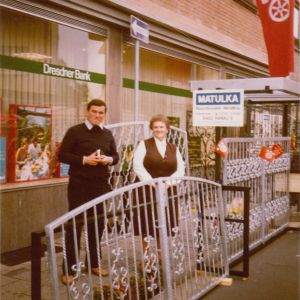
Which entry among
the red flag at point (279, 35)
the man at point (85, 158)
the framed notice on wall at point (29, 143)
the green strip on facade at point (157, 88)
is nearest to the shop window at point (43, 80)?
the framed notice on wall at point (29, 143)

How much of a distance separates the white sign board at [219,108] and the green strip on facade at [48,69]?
2.06m

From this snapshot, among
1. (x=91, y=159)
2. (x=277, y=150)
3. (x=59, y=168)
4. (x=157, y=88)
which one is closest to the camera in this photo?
(x=91, y=159)

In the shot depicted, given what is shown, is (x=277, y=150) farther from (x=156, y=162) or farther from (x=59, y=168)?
(x=59, y=168)

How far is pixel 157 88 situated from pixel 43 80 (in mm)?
3189

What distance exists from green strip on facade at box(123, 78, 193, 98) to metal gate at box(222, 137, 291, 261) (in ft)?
8.53

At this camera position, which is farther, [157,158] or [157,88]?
[157,88]

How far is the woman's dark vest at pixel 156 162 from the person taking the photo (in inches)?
Result: 213

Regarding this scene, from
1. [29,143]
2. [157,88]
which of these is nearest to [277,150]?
[157,88]

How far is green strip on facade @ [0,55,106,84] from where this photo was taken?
6098mm

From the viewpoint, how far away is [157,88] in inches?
367

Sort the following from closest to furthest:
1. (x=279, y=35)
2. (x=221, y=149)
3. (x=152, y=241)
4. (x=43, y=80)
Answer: (x=152, y=241) < (x=221, y=149) < (x=43, y=80) < (x=279, y=35)

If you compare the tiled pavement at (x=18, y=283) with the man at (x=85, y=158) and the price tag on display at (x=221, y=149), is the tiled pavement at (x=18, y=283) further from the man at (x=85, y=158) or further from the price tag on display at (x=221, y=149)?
the price tag on display at (x=221, y=149)

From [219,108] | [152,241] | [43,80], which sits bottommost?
[152,241]

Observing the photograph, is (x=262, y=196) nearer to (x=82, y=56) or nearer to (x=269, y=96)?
(x=269, y=96)
